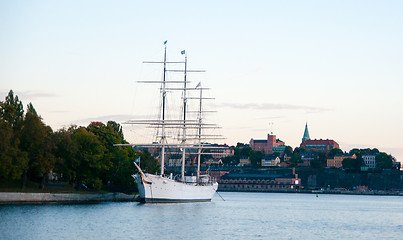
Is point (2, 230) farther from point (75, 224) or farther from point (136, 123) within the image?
point (136, 123)

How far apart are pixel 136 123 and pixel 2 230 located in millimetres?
52472

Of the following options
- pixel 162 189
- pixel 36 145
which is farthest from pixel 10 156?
pixel 162 189

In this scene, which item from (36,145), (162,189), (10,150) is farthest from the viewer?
(162,189)

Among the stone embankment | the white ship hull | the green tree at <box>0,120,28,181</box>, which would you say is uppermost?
the green tree at <box>0,120,28,181</box>

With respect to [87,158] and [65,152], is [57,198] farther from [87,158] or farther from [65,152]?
[87,158]

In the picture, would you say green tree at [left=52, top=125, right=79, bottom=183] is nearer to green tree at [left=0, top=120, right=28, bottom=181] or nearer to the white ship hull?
green tree at [left=0, top=120, right=28, bottom=181]

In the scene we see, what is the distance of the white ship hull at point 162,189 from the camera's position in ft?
288

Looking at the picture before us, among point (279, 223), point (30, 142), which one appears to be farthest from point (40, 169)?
point (279, 223)

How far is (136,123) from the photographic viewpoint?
332 ft

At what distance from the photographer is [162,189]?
3578 inches

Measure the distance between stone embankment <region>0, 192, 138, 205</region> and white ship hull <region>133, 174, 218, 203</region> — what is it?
25.4ft

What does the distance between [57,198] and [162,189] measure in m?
14.9

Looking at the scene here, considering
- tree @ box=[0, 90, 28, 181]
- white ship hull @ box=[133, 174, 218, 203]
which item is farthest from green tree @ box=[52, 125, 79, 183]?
white ship hull @ box=[133, 174, 218, 203]

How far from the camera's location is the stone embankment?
249ft
